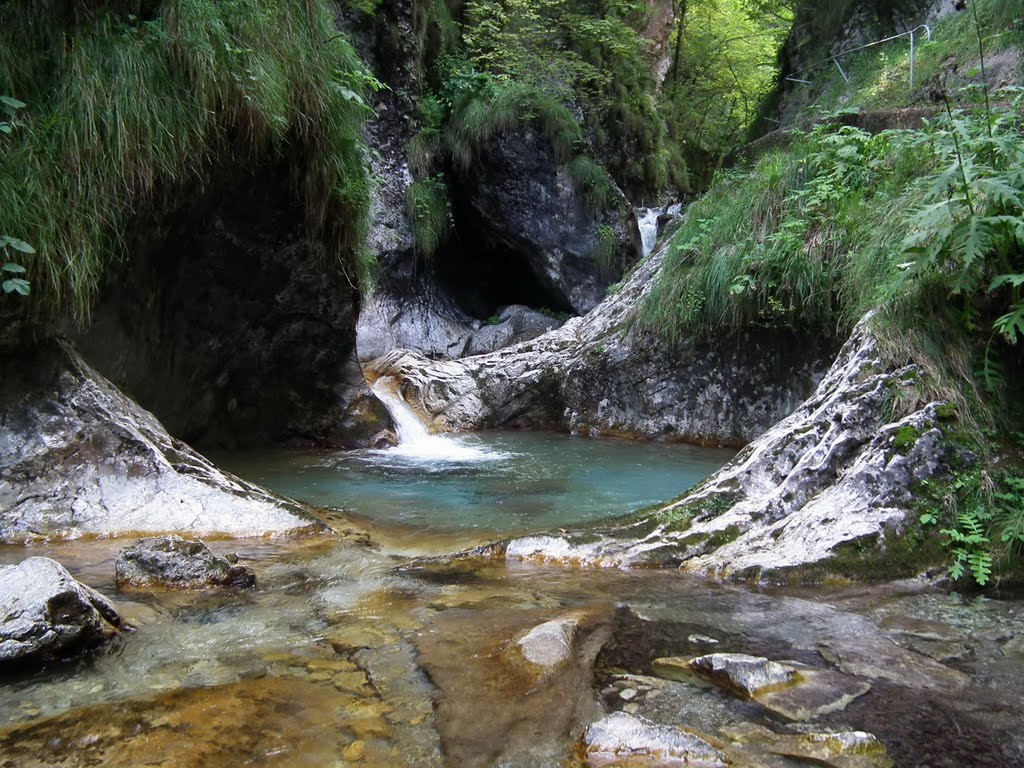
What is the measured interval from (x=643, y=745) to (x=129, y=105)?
4.32 m

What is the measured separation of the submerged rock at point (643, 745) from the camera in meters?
1.87

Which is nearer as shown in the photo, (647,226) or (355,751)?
(355,751)

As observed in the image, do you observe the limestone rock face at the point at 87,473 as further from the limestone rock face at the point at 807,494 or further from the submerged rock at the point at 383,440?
the submerged rock at the point at 383,440

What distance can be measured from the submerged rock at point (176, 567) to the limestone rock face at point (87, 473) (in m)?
0.92

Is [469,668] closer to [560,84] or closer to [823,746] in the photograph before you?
[823,746]

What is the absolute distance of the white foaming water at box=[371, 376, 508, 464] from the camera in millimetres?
7391

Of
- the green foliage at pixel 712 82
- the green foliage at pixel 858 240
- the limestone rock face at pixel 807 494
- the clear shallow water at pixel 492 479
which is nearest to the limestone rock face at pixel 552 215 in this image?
the green foliage at pixel 858 240

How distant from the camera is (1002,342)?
3980mm

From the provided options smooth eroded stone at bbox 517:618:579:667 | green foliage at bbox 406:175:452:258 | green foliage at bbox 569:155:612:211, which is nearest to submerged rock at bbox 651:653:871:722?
smooth eroded stone at bbox 517:618:579:667

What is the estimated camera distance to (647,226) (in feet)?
44.9

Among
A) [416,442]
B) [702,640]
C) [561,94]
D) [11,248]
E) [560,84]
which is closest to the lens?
[702,640]

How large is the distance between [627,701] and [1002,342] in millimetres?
3039

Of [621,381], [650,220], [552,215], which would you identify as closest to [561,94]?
[552,215]

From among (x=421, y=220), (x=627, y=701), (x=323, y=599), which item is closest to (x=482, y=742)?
(x=627, y=701)
